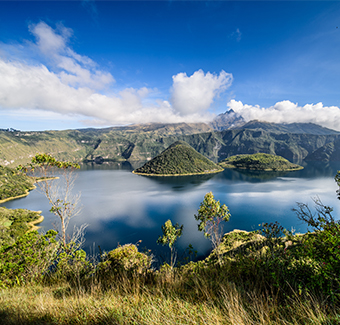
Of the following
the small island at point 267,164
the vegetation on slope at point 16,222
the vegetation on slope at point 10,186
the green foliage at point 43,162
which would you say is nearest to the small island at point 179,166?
the small island at point 267,164

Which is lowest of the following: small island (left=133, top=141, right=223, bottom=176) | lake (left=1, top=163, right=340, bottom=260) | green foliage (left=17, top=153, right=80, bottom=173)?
lake (left=1, top=163, right=340, bottom=260)

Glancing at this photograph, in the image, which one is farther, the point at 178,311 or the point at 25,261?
the point at 25,261

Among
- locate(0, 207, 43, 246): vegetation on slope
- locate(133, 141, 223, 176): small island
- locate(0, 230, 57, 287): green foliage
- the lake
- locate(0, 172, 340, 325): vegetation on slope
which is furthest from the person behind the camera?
locate(133, 141, 223, 176): small island

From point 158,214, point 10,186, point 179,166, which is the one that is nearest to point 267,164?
point 179,166

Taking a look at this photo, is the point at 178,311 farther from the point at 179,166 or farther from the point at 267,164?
the point at 267,164

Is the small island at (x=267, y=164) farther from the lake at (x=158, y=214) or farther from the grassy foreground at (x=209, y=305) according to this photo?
the grassy foreground at (x=209, y=305)

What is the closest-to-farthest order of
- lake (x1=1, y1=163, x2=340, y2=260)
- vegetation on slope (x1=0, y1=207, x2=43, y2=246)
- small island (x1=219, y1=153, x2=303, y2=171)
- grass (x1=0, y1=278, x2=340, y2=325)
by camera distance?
grass (x1=0, y1=278, x2=340, y2=325)
vegetation on slope (x1=0, y1=207, x2=43, y2=246)
lake (x1=1, y1=163, x2=340, y2=260)
small island (x1=219, y1=153, x2=303, y2=171)

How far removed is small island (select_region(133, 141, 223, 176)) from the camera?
463 feet

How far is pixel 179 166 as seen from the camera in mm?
147250

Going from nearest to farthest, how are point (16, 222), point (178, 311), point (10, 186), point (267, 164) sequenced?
point (178, 311) → point (16, 222) → point (10, 186) → point (267, 164)

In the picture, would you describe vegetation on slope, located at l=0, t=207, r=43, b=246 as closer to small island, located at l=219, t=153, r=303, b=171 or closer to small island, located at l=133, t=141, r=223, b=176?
small island, located at l=133, t=141, r=223, b=176

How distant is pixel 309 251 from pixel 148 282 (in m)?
4.10

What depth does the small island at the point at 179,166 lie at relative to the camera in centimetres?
14100

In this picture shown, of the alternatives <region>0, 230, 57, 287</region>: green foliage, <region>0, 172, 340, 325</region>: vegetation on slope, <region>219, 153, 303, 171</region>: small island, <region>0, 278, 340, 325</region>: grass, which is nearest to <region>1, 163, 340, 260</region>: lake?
<region>0, 230, 57, 287</region>: green foliage
